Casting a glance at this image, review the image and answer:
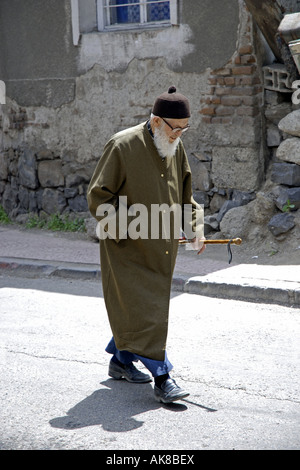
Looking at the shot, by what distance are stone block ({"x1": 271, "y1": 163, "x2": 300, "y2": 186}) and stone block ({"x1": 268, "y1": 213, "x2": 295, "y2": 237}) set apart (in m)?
0.42

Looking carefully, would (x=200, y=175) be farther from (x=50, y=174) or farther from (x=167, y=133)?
(x=167, y=133)

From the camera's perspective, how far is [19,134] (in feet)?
37.1

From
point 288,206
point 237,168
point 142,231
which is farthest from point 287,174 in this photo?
point 142,231

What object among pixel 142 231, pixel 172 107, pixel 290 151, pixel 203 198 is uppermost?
pixel 172 107

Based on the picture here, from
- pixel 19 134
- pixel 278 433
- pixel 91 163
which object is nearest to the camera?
pixel 278 433

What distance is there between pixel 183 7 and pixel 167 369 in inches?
242

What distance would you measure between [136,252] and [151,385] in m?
0.89

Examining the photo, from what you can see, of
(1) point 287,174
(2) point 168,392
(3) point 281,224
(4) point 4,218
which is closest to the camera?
(2) point 168,392

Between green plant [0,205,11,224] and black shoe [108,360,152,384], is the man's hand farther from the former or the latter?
green plant [0,205,11,224]

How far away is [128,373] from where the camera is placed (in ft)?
15.6

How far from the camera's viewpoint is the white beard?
14.5 ft

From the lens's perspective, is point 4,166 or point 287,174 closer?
point 287,174
